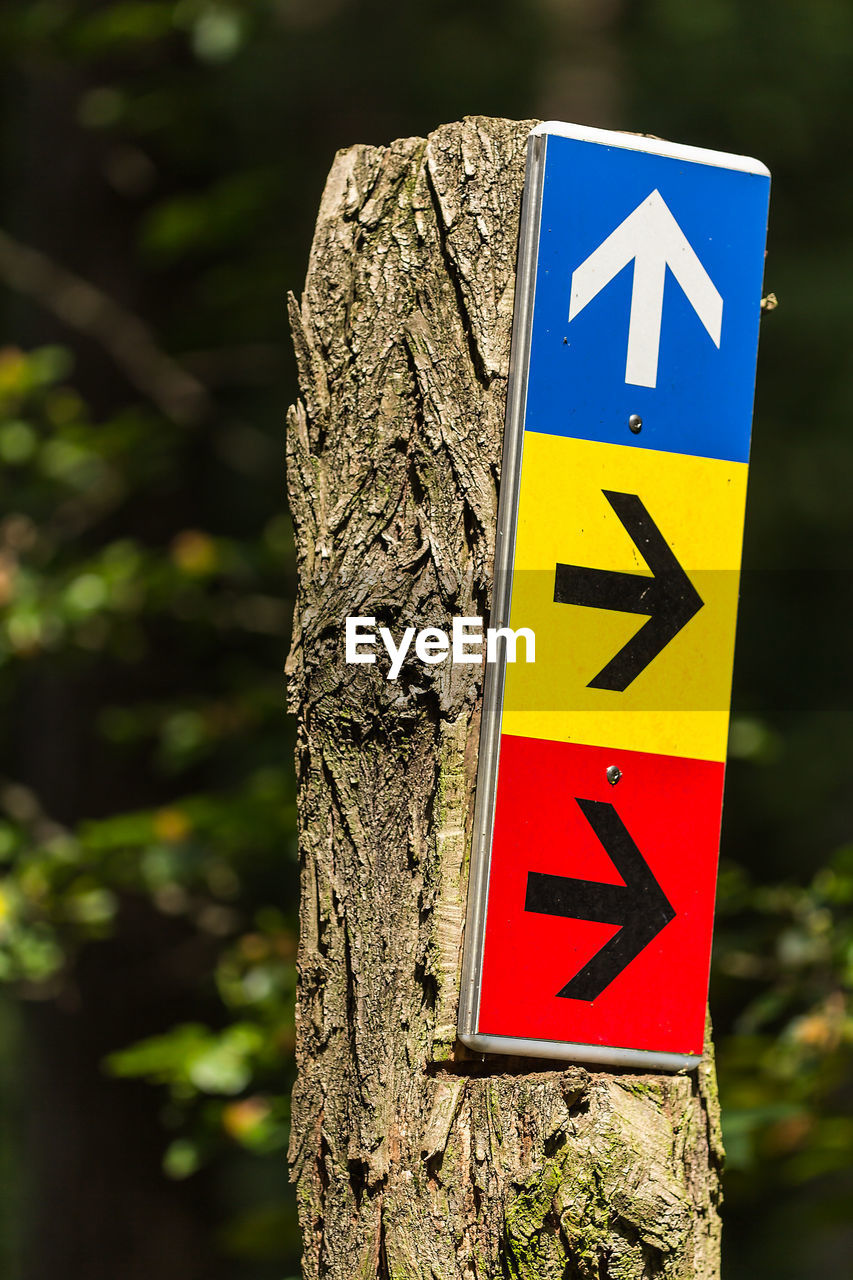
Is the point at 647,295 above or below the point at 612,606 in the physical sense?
above

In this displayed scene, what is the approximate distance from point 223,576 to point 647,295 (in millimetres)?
1968

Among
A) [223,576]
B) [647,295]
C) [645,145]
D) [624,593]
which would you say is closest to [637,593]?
[624,593]

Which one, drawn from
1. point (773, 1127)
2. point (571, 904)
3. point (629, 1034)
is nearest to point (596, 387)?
point (571, 904)

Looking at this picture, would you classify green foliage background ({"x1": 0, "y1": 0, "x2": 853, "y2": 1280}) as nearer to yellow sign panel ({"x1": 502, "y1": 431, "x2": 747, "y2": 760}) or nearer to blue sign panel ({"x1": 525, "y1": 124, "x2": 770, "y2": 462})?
yellow sign panel ({"x1": 502, "y1": 431, "x2": 747, "y2": 760})

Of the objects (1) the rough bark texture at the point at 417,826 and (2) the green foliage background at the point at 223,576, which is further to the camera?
(2) the green foliage background at the point at 223,576

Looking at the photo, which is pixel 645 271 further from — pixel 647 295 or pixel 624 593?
pixel 624 593

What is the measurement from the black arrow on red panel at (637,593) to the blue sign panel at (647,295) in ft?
0.28

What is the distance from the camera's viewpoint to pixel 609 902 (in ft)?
4.08

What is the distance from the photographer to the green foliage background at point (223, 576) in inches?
85.4

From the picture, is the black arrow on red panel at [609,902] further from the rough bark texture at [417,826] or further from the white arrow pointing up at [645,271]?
the white arrow pointing up at [645,271]

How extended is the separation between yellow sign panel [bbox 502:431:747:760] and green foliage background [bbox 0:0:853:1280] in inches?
30.4

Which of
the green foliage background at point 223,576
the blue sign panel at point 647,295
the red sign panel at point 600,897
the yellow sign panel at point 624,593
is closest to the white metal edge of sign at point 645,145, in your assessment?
the blue sign panel at point 647,295

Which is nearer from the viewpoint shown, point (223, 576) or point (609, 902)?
point (609, 902)

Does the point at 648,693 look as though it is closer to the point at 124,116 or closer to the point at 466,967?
the point at 466,967
